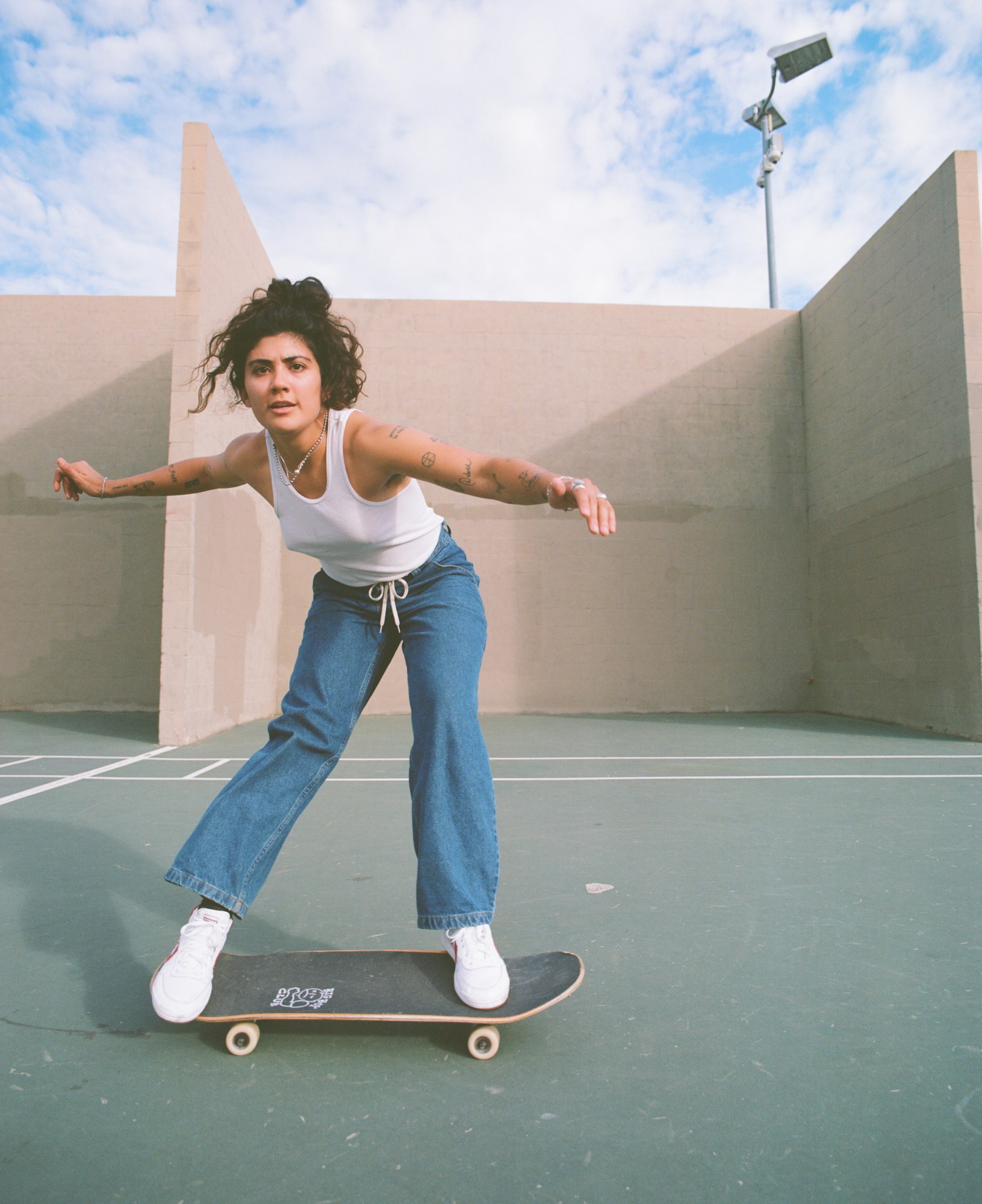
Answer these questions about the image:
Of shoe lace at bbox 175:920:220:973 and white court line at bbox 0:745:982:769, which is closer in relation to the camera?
shoe lace at bbox 175:920:220:973

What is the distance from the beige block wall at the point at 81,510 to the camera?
9.65 metres

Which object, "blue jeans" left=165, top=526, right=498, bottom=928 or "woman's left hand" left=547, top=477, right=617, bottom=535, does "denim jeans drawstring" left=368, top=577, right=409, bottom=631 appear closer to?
"blue jeans" left=165, top=526, right=498, bottom=928

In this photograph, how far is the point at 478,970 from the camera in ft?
5.22

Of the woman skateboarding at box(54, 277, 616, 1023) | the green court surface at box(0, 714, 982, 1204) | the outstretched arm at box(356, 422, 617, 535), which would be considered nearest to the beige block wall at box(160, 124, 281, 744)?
the green court surface at box(0, 714, 982, 1204)

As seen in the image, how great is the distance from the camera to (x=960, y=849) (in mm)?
3035

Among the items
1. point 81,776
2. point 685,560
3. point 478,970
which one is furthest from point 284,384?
point 685,560

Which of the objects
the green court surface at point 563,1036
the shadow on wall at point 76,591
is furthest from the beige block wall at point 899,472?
the shadow on wall at point 76,591

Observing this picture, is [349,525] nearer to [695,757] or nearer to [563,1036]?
→ [563,1036]

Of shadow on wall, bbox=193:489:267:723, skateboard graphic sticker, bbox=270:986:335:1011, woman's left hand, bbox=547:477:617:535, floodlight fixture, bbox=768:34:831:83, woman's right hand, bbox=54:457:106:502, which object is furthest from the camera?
floodlight fixture, bbox=768:34:831:83

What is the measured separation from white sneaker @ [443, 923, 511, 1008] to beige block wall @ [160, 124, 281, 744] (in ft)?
A: 18.6

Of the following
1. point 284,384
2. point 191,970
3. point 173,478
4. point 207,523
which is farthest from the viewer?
point 207,523

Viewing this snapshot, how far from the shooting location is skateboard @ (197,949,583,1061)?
5.01 ft

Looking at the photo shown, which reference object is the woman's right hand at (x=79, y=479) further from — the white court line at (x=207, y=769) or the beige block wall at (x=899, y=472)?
the beige block wall at (x=899, y=472)

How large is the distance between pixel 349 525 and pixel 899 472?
25.9 feet
